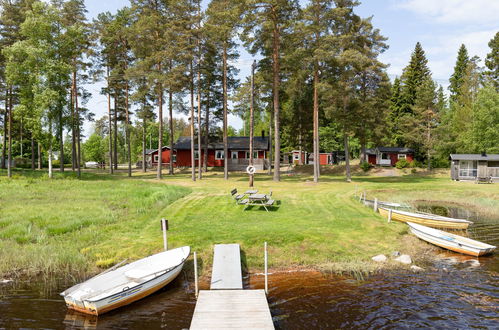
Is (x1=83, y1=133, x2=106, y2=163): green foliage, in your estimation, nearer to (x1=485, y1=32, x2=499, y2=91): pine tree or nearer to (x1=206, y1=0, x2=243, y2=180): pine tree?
(x1=206, y1=0, x2=243, y2=180): pine tree

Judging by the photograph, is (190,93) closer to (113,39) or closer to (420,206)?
(113,39)

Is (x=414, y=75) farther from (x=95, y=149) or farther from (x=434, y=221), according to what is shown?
(x=95, y=149)

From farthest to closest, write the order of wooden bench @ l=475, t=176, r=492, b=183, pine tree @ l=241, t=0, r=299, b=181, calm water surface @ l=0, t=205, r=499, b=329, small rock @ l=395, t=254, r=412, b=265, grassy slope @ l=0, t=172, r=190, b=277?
wooden bench @ l=475, t=176, r=492, b=183 < pine tree @ l=241, t=0, r=299, b=181 < small rock @ l=395, t=254, r=412, b=265 < grassy slope @ l=0, t=172, r=190, b=277 < calm water surface @ l=0, t=205, r=499, b=329

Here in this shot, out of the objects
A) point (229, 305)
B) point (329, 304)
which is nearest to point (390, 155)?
point (329, 304)

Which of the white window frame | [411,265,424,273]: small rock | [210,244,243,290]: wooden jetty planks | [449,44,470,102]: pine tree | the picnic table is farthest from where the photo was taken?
[449,44,470,102]: pine tree

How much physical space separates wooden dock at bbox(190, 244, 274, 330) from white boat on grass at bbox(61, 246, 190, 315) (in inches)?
62.7

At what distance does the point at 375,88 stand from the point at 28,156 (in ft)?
216

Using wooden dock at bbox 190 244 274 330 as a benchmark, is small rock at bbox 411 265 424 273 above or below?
below

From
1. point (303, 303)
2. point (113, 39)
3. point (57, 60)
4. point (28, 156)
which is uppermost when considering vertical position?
point (113, 39)

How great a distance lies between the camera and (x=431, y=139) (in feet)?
156

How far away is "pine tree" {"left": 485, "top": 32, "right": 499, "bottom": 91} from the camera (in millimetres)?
54294

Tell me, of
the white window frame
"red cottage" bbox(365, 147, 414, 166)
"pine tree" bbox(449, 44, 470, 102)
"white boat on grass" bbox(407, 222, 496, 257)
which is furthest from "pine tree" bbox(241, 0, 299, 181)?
"pine tree" bbox(449, 44, 470, 102)

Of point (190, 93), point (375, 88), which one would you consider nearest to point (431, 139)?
point (375, 88)

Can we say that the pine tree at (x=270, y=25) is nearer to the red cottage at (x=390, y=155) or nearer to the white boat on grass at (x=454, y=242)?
the white boat on grass at (x=454, y=242)
